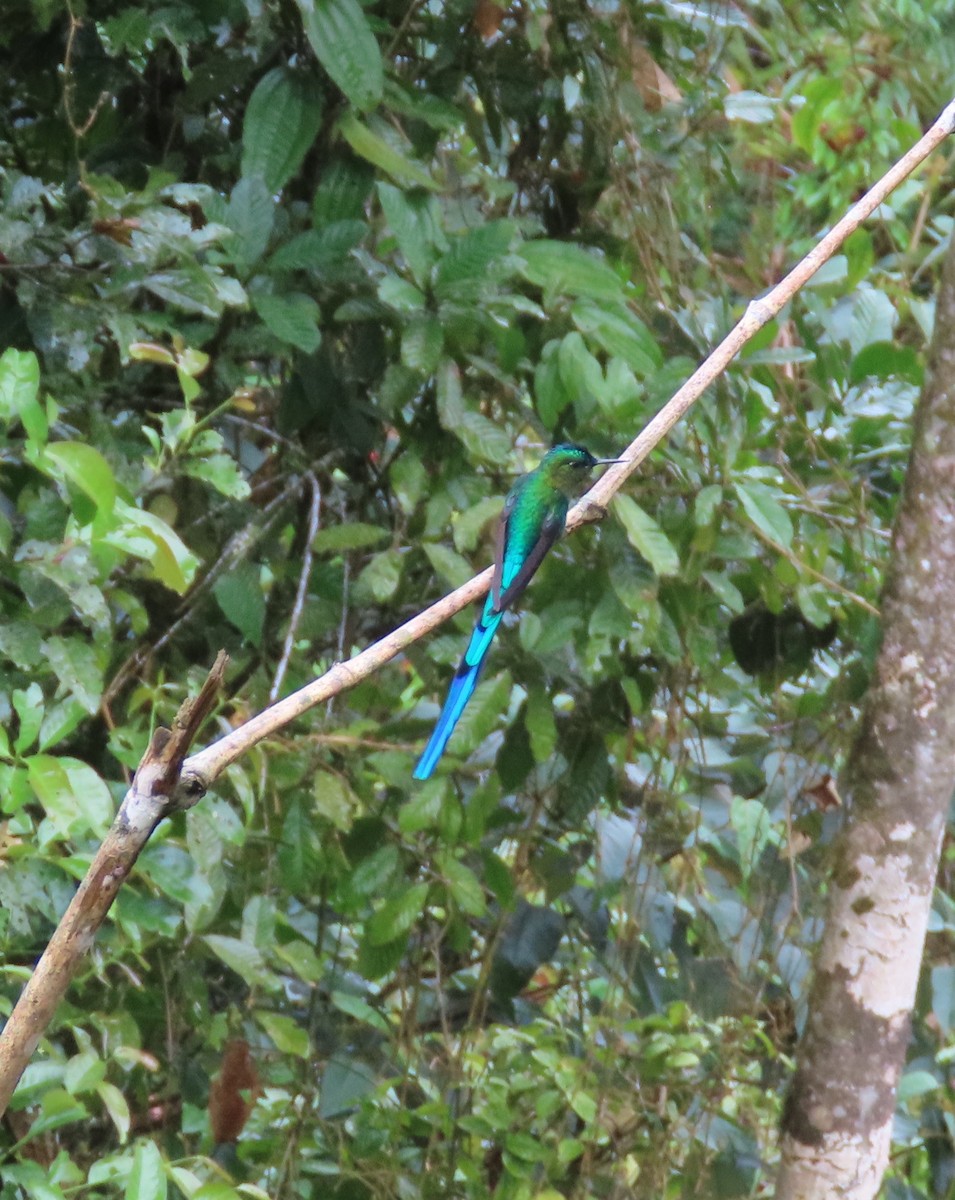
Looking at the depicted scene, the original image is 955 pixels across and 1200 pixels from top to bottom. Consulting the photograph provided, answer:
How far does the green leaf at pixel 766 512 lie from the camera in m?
1.76

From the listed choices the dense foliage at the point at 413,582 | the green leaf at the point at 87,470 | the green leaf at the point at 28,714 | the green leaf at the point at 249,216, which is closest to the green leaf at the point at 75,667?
the dense foliage at the point at 413,582

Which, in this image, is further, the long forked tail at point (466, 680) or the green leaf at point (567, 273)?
the green leaf at point (567, 273)

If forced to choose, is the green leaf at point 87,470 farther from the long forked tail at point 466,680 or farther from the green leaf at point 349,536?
the green leaf at point 349,536

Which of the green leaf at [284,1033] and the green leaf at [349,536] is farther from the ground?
the green leaf at [349,536]

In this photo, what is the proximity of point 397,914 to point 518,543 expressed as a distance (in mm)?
612

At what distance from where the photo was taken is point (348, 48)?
1641mm

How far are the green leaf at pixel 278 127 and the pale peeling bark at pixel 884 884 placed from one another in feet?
3.23

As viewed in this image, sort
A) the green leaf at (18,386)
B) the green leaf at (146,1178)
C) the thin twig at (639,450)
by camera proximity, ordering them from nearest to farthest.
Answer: the thin twig at (639,450), the green leaf at (146,1178), the green leaf at (18,386)

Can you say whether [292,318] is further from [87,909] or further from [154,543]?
[87,909]

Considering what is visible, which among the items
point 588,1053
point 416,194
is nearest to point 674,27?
point 416,194

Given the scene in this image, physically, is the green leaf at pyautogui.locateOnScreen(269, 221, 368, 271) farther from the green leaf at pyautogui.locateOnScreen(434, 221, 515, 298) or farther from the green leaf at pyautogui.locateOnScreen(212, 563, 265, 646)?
the green leaf at pyautogui.locateOnScreen(212, 563, 265, 646)

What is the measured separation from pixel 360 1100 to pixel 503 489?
3.32 ft

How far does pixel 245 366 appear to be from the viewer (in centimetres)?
193

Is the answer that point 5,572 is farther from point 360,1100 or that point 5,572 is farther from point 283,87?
point 360,1100
